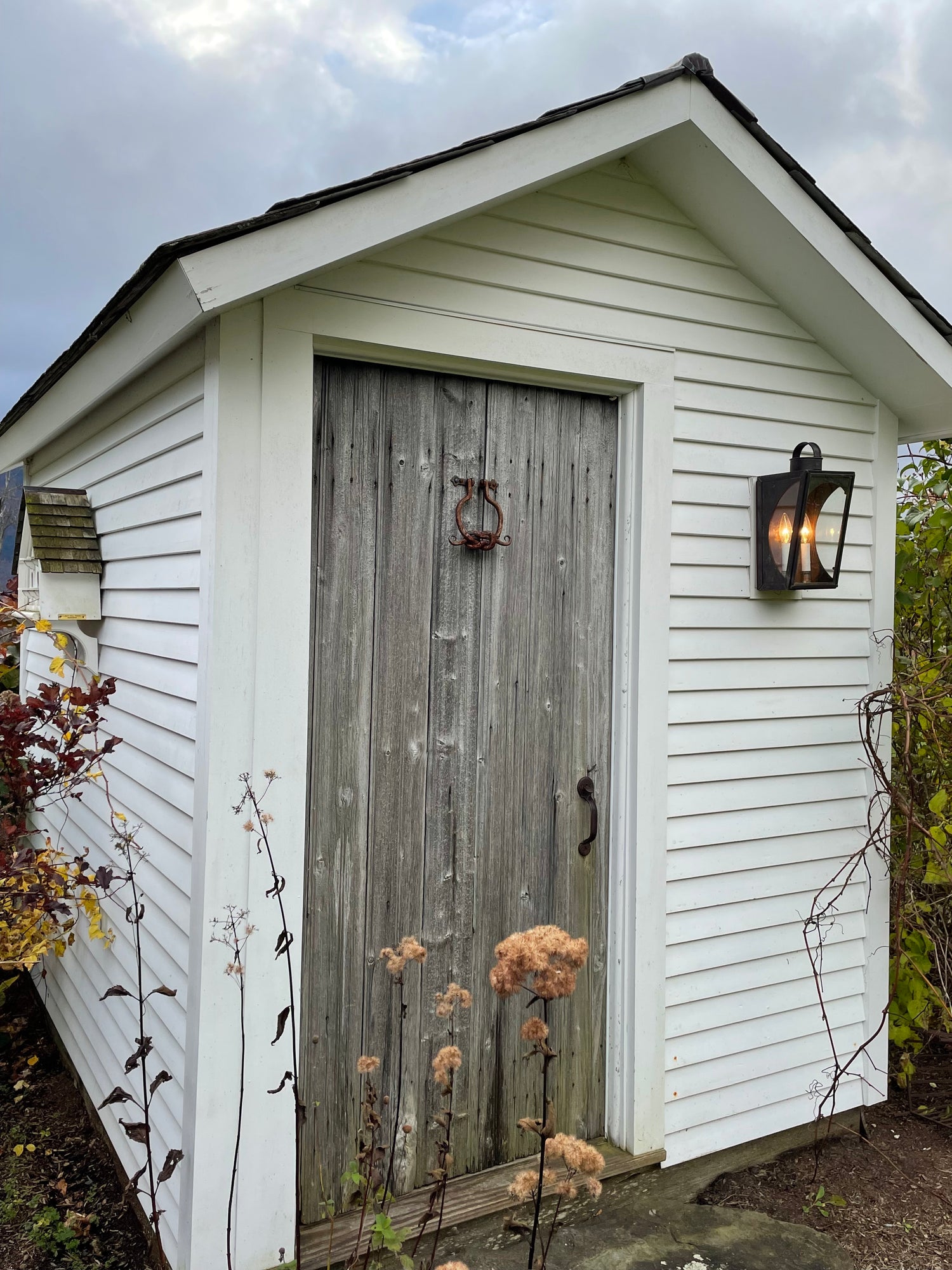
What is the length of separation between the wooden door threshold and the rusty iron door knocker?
5.79 feet

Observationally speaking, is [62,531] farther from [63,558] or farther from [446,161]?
[446,161]

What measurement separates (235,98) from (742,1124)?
59.9 ft

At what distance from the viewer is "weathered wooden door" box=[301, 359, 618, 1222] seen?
2.46 metres

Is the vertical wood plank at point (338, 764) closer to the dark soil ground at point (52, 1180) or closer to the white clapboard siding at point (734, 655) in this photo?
the white clapboard siding at point (734, 655)

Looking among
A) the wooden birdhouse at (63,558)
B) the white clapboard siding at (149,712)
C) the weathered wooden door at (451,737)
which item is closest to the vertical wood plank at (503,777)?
the weathered wooden door at (451,737)

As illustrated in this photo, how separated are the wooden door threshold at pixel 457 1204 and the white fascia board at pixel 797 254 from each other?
9.25 ft

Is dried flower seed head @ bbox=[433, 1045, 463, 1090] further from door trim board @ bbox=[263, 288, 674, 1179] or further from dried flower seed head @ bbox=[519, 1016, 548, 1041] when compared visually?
door trim board @ bbox=[263, 288, 674, 1179]

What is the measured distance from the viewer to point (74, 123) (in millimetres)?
16156

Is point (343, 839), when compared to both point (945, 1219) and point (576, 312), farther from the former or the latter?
point (945, 1219)

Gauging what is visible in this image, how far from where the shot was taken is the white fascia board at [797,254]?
2.70 m

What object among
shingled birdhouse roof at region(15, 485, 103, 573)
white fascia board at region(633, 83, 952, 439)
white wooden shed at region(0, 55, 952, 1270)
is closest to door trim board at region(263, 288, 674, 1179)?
white wooden shed at region(0, 55, 952, 1270)

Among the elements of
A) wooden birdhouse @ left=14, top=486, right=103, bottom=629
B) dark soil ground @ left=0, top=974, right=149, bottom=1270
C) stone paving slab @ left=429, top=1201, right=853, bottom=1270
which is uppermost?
wooden birdhouse @ left=14, top=486, right=103, bottom=629

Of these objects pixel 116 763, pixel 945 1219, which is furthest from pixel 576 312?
pixel 945 1219

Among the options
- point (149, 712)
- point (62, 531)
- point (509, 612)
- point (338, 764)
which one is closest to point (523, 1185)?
point (338, 764)
